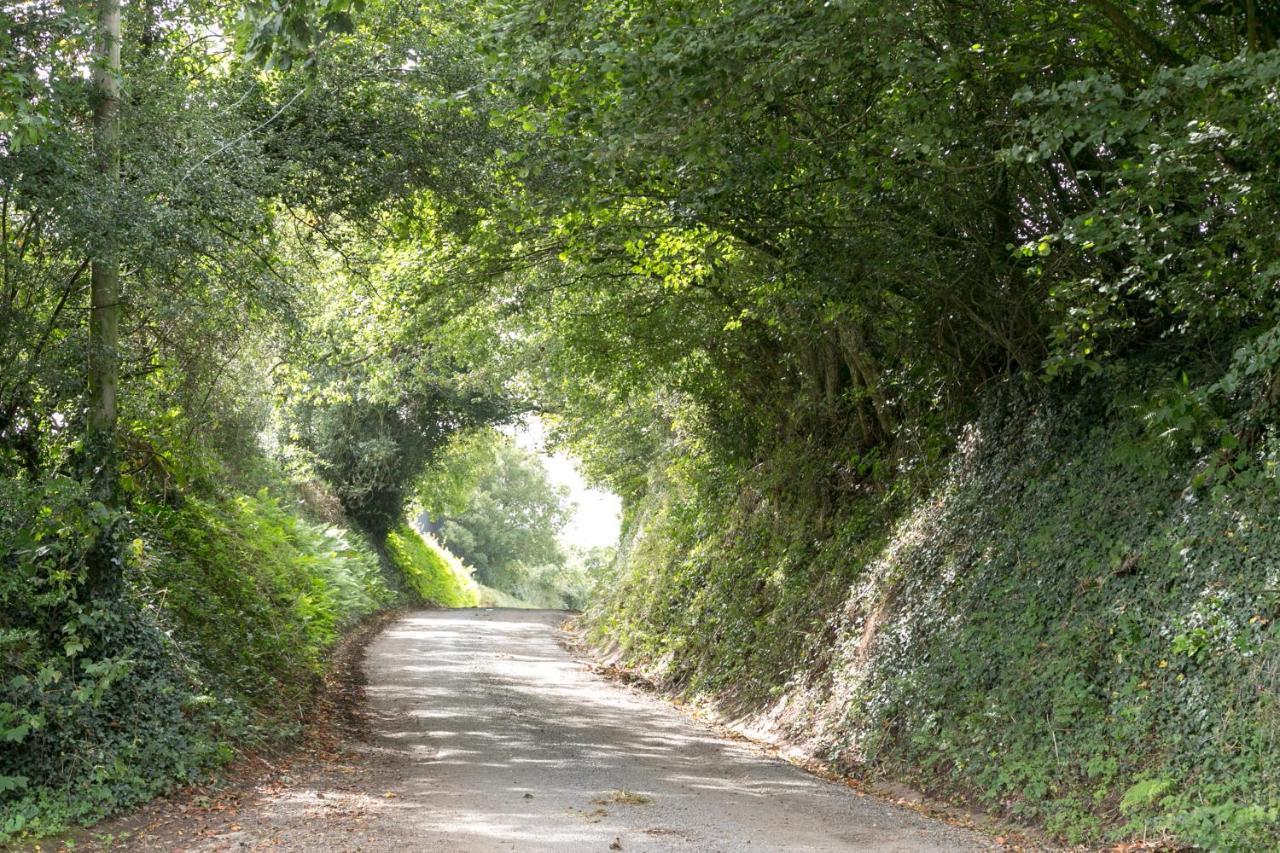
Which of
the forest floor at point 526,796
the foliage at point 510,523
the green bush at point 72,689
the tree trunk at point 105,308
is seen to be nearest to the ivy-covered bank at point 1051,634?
the forest floor at point 526,796

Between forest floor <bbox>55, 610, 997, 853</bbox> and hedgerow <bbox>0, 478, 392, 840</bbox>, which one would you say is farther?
hedgerow <bbox>0, 478, 392, 840</bbox>

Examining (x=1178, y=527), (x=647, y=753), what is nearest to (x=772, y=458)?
Answer: (x=647, y=753)

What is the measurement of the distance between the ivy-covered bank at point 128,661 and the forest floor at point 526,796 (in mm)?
467

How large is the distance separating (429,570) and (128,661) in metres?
35.9

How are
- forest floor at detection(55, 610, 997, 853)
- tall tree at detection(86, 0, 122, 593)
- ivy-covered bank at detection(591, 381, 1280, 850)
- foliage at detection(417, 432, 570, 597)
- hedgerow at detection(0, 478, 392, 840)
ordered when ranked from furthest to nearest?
1. foliage at detection(417, 432, 570, 597)
2. tall tree at detection(86, 0, 122, 593)
3. hedgerow at detection(0, 478, 392, 840)
4. forest floor at detection(55, 610, 997, 853)
5. ivy-covered bank at detection(591, 381, 1280, 850)

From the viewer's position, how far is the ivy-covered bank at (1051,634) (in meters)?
7.80

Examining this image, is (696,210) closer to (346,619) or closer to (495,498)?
(346,619)

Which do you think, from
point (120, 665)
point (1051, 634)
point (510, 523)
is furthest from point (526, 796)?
point (510, 523)

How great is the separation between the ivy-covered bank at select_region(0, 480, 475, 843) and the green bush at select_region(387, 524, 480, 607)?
25273 mm

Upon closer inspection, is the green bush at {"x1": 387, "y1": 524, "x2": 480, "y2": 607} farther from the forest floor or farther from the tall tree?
the tall tree

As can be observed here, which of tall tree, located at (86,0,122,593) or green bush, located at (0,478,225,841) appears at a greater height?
tall tree, located at (86,0,122,593)

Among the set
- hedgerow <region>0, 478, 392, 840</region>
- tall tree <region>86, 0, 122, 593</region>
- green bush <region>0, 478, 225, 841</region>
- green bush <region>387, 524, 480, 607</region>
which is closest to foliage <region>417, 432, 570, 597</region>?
green bush <region>387, 524, 480, 607</region>

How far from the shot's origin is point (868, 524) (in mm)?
15320

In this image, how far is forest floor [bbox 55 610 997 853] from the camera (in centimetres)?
792
